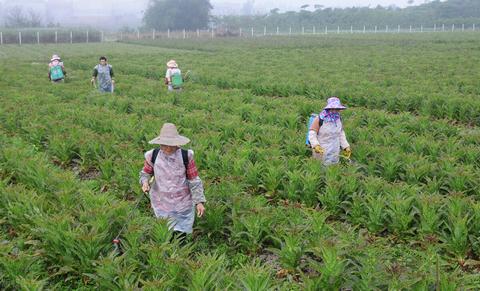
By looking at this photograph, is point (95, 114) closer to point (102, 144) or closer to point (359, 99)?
point (102, 144)

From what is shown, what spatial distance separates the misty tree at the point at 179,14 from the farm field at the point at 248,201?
84460 mm

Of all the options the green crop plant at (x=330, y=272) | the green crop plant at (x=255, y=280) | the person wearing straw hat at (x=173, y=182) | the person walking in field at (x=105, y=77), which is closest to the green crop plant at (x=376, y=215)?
the green crop plant at (x=330, y=272)

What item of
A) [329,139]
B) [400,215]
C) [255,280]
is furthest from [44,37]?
[255,280]

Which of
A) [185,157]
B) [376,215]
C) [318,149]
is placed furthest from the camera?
[318,149]

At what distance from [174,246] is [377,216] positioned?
9.38ft

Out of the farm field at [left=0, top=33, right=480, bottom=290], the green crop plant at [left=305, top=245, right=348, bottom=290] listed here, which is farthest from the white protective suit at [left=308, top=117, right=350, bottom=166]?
the green crop plant at [left=305, top=245, right=348, bottom=290]

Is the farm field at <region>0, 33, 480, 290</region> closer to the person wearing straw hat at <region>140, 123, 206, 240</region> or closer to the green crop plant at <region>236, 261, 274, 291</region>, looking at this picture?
the green crop plant at <region>236, 261, 274, 291</region>

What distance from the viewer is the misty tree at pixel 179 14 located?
317 ft

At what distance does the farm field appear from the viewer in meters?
5.10

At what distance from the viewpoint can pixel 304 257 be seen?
240 inches

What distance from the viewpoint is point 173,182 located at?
610 cm

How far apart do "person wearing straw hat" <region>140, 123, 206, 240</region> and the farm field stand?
0.98ft

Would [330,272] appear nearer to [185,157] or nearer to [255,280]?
[255,280]

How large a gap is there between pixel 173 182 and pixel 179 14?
94460 mm
